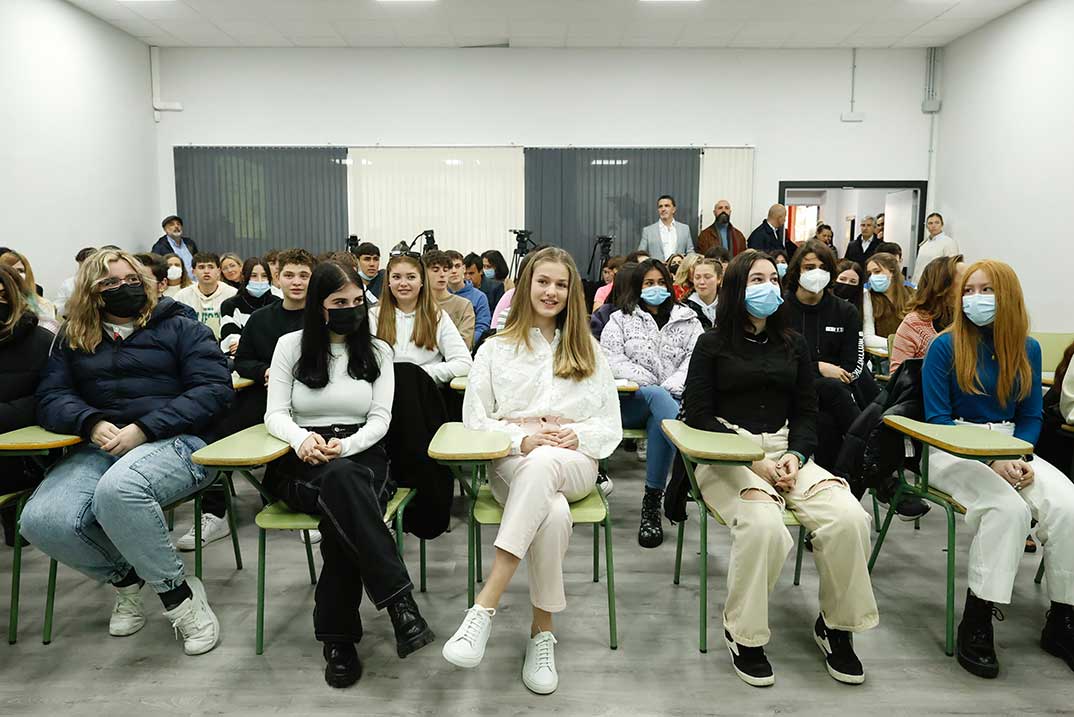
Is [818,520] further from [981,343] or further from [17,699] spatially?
[17,699]

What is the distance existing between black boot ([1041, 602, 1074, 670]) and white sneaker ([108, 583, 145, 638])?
2.91 meters

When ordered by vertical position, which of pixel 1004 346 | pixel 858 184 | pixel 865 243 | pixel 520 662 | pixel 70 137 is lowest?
pixel 520 662

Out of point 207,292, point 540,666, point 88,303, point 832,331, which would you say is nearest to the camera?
point 540,666

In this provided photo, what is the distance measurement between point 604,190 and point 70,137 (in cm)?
548

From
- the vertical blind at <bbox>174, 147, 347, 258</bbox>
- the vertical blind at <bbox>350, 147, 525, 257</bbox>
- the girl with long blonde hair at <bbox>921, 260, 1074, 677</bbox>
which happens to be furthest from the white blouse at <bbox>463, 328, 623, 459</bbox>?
the vertical blind at <bbox>174, 147, 347, 258</bbox>

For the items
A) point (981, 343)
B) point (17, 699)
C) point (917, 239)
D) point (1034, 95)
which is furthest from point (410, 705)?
point (917, 239)

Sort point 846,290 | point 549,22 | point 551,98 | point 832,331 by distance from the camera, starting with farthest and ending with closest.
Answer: point 551,98 → point 549,22 → point 846,290 → point 832,331

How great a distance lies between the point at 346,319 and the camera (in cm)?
237

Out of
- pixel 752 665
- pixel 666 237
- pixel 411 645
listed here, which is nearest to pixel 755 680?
pixel 752 665

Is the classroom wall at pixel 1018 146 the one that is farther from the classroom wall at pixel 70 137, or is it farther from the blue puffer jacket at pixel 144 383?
the classroom wall at pixel 70 137

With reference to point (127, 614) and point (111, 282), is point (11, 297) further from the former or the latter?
point (127, 614)

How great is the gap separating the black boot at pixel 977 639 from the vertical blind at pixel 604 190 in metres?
6.42

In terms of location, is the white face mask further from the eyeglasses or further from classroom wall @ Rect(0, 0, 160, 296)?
classroom wall @ Rect(0, 0, 160, 296)

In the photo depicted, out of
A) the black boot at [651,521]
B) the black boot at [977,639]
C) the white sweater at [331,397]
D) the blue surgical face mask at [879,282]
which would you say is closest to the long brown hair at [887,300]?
the blue surgical face mask at [879,282]
